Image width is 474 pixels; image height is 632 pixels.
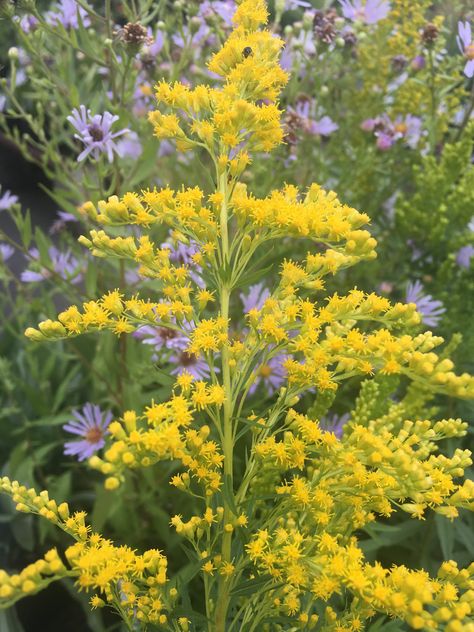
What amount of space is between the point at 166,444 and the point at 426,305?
2.36 feet

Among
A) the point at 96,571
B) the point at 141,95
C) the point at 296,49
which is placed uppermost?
the point at 296,49

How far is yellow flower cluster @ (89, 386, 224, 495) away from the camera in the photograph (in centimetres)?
48

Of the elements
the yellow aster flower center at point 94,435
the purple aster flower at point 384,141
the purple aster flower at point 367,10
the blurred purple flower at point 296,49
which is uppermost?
the purple aster flower at point 367,10

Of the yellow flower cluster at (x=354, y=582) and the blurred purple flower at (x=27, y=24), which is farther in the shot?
the blurred purple flower at (x=27, y=24)

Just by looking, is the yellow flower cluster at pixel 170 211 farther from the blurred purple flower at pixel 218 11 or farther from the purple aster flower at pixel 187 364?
the blurred purple flower at pixel 218 11

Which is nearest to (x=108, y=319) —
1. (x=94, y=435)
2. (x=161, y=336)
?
(x=161, y=336)

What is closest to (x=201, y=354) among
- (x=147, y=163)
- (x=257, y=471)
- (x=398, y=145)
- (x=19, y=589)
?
(x=257, y=471)

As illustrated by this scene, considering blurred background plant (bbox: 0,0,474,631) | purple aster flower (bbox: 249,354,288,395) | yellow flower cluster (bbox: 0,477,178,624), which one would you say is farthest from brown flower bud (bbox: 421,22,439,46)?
yellow flower cluster (bbox: 0,477,178,624)

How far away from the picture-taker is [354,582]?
19.7 inches

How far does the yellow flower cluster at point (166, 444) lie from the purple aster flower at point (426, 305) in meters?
0.59

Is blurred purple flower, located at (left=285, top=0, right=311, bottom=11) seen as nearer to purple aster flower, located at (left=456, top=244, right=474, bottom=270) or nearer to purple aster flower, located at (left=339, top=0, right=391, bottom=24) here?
purple aster flower, located at (left=339, top=0, right=391, bottom=24)

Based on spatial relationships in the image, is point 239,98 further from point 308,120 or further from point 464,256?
point 464,256

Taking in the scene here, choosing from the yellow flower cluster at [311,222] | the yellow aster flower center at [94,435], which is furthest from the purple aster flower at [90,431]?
the yellow flower cluster at [311,222]

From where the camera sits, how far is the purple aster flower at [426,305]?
104 centimetres
